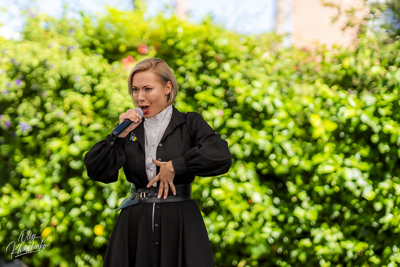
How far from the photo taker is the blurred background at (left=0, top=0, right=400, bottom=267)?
3967 millimetres

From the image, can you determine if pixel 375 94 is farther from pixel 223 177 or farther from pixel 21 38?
pixel 21 38

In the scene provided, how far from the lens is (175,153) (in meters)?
2.45

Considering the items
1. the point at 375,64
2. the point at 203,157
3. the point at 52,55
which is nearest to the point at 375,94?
the point at 375,64

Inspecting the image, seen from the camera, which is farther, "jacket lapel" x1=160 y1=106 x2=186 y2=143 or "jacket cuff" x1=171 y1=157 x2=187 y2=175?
"jacket lapel" x1=160 y1=106 x2=186 y2=143

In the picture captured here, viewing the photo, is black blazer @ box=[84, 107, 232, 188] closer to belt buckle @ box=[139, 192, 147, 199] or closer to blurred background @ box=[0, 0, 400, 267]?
belt buckle @ box=[139, 192, 147, 199]

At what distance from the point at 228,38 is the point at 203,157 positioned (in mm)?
2311

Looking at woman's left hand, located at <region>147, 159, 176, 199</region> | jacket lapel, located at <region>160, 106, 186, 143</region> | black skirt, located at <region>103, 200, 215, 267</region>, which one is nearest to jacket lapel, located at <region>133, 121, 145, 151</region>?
jacket lapel, located at <region>160, 106, 186, 143</region>

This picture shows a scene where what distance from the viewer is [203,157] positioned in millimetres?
2301

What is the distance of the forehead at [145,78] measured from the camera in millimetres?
2430

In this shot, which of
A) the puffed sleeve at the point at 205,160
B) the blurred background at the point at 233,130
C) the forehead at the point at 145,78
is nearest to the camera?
the puffed sleeve at the point at 205,160

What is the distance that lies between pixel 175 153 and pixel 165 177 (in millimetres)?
174

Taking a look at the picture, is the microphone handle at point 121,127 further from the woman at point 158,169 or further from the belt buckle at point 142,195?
the belt buckle at point 142,195
